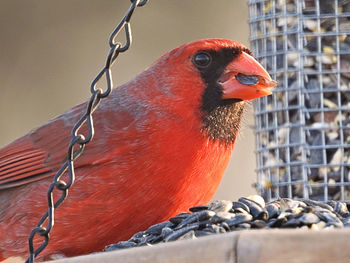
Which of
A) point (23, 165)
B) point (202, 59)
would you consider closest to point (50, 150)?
point (23, 165)

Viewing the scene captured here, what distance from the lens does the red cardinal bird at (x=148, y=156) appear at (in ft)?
8.87

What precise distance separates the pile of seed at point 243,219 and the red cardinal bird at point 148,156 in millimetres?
322

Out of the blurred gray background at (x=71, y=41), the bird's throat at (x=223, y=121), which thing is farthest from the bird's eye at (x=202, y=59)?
the blurred gray background at (x=71, y=41)

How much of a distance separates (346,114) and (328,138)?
11 cm

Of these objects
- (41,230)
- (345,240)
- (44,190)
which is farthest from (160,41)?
(345,240)

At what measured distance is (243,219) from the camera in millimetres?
2180

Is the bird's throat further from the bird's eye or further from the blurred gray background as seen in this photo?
the blurred gray background

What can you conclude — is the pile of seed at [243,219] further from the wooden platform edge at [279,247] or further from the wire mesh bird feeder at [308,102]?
the wire mesh bird feeder at [308,102]

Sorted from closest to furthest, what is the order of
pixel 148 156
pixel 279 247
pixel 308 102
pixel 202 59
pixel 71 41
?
pixel 279 247 → pixel 148 156 → pixel 202 59 → pixel 308 102 → pixel 71 41

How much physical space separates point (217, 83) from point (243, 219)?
716mm

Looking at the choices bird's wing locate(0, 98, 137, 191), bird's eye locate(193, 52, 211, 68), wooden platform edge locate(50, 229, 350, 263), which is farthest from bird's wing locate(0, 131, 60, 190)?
wooden platform edge locate(50, 229, 350, 263)

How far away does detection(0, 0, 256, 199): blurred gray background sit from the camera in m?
6.36

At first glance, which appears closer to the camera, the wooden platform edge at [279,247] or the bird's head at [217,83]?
the wooden platform edge at [279,247]

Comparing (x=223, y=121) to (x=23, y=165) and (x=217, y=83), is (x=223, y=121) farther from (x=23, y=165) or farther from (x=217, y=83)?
(x=23, y=165)
